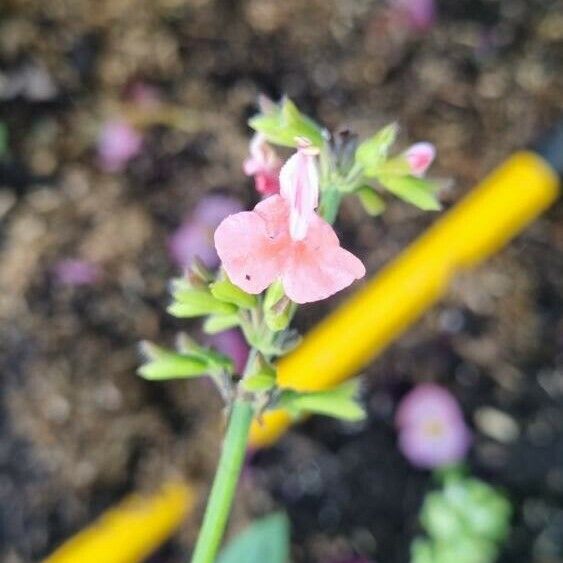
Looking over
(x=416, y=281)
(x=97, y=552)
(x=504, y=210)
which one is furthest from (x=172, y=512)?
(x=504, y=210)

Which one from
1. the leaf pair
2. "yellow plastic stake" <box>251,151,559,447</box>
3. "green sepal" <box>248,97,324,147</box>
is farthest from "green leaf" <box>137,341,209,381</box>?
"yellow plastic stake" <box>251,151,559,447</box>

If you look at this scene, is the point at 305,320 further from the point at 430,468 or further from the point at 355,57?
the point at 355,57

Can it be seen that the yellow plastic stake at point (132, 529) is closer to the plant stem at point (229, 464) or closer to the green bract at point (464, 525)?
the green bract at point (464, 525)

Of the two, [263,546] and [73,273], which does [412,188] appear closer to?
[263,546]

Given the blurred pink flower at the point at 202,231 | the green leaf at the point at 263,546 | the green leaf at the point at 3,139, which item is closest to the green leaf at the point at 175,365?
the green leaf at the point at 263,546

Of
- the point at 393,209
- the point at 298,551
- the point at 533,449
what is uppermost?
the point at 393,209

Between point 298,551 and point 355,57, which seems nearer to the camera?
point 298,551
